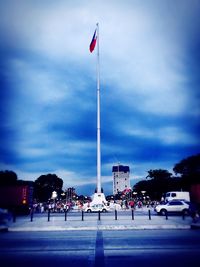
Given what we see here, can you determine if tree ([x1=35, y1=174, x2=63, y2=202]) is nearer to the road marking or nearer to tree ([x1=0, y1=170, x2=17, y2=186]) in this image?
tree ([x1=0, y1=170, x2=17, y2=186])

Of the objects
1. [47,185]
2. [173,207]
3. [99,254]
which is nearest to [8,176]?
[47,185]

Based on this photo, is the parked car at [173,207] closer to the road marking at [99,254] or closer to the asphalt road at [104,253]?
the asphalt road at [104,253]

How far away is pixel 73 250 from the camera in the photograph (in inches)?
370

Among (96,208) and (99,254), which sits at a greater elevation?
(96,208)

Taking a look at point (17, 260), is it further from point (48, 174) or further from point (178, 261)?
point (48, 174)

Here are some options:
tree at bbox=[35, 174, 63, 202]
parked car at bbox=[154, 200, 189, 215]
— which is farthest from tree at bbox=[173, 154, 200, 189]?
parked car at bbox=[154, 200, 189, 215]

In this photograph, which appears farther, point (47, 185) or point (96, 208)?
point (47, 185)

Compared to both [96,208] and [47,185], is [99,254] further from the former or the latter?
[47,185]

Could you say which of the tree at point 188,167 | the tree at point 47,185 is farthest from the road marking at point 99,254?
the tree at point 47,185

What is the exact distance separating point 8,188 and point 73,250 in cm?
2606

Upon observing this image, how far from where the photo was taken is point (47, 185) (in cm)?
13575

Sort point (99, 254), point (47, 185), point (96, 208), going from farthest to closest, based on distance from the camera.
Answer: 1. point (47, 185)
2. point (96, 208)
3. point (99, 254)

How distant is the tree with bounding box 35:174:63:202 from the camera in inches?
5106

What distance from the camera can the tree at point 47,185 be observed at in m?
130
